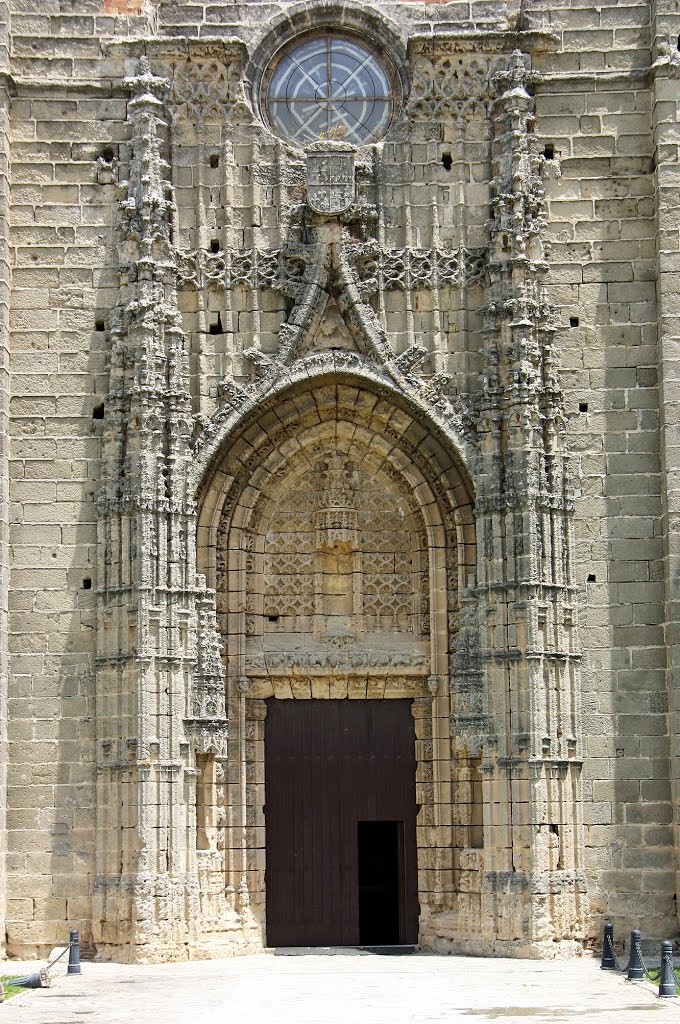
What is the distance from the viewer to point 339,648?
57.1 ft

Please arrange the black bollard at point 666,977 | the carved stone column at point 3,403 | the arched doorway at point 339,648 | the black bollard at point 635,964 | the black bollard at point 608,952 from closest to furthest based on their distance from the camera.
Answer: the black bollard at point 666,977, the black bollard at point 635,964, the black bollard at point 608,952, the carved stone column at point 3,403, the arched doorway at point 339,648

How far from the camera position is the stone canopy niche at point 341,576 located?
685 inches

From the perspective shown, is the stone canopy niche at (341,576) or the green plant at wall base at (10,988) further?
the stone canopy niche at (341,576)

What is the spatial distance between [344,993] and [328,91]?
9427mm

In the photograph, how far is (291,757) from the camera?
1731 centimetres

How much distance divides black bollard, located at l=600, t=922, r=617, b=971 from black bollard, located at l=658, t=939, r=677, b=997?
147 cm

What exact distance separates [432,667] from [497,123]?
18.8ft

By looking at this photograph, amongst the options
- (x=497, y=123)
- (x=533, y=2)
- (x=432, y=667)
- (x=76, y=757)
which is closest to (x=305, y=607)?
(x=432, y=667)

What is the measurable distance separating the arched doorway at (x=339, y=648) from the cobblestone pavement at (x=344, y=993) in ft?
3.00

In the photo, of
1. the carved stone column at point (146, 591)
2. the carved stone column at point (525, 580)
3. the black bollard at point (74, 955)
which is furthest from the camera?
the carved stone column at point (525, 580)

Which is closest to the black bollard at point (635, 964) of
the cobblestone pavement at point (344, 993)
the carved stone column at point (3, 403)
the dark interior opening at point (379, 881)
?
the cobblestone pavement at point (344, 993)

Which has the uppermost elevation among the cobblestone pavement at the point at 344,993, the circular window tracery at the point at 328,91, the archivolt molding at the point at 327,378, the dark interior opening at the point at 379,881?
the circular window tracery at the point at 328,91

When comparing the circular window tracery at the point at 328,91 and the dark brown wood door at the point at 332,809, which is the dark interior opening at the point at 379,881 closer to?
the dark brown wood door at the point at 332,809

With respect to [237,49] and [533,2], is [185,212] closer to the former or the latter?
[237,49]
